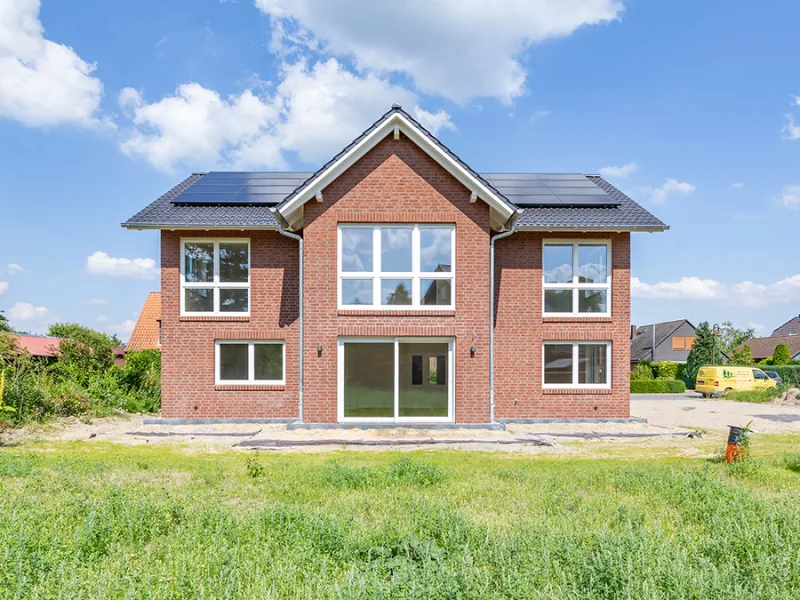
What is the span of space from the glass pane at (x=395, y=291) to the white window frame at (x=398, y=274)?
8cm

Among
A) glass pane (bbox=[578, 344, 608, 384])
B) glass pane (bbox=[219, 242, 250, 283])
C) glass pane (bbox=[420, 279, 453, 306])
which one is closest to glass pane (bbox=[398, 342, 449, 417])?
glass pane (bbox=[420, 279, 453, 306])

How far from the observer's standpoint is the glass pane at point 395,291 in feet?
46.3

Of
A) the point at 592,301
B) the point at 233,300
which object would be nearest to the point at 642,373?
the point at 592,301

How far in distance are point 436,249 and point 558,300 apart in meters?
4.15

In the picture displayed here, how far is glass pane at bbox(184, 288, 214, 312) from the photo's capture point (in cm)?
1538

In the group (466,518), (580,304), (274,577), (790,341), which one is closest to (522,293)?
(580,304)

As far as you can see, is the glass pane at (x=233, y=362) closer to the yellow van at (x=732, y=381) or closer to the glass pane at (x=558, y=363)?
the glass pane at (x=558, y=363)

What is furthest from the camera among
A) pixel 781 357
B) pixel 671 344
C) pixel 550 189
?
pixel 671 344

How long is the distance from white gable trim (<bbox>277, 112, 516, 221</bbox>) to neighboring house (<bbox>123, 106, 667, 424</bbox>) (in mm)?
38

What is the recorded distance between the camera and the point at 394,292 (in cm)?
1413

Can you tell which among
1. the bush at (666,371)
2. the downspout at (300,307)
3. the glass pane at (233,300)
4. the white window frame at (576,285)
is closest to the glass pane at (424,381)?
the downspout at (300,307)

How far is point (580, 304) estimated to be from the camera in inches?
620

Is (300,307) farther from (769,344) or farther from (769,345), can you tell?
(769,344)

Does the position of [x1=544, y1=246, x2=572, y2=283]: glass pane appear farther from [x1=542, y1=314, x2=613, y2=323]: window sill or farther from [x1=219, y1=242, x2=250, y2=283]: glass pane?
[x1=219, y1=242, x2=250, y2=283]: glass pane
